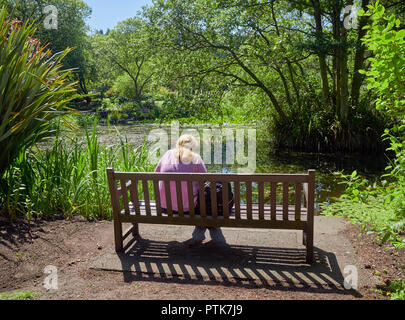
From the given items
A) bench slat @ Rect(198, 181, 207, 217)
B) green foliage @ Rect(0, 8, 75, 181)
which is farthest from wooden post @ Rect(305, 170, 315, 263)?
green foliage @ Rect(0, 8, 75, 181)

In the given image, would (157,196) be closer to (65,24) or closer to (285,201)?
(285,201)

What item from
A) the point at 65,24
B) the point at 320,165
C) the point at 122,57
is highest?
the point at 65,24

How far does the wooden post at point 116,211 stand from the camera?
3537 millimetres

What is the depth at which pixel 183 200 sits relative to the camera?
3775 millimetres

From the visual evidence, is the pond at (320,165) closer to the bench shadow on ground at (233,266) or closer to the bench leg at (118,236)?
the bench shadow on ground at (233,266)

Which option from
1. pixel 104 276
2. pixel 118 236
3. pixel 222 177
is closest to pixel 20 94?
pixel 118 236

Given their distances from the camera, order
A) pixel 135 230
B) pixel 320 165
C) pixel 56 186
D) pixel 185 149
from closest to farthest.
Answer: pixel 185 149
pixel 135 230
pixel 56 186
pixel 320 165

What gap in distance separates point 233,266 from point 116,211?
121cm

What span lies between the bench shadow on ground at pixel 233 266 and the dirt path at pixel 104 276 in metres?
0.02

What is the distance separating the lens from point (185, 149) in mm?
3820

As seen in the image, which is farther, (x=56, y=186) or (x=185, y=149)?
(x=56, y=186)

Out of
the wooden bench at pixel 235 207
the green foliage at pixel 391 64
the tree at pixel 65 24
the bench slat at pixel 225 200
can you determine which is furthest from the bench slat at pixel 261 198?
the tree at pixel 65 24

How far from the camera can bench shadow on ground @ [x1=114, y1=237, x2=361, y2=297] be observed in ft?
9.89

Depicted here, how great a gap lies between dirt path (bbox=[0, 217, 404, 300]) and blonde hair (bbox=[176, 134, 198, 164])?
89 cm
